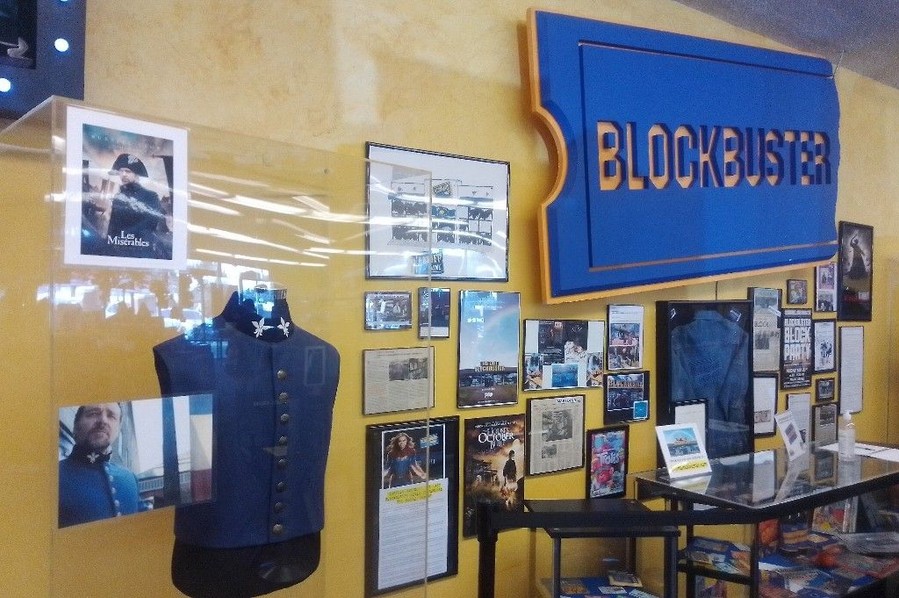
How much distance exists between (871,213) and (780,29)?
1230mm

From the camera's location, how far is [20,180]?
140cm

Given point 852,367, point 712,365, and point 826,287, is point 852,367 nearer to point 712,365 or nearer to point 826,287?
point 826,287

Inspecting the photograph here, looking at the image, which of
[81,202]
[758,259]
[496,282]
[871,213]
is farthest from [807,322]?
[81,202]

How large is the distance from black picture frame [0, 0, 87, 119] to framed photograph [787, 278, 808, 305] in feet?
9.81

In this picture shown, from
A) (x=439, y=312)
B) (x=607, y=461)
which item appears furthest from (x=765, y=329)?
(x=439, y=312)

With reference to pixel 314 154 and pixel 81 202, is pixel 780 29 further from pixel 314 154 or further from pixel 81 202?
pixel 81 202

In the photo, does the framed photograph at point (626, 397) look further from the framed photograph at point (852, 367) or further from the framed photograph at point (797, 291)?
the framed photograph at point (852, 367)

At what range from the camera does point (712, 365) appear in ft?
9.26

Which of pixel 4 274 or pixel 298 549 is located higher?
pixel 4 274

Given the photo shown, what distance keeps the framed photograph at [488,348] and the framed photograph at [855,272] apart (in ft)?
6.99

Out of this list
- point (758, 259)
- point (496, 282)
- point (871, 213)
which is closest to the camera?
point (496, 282)

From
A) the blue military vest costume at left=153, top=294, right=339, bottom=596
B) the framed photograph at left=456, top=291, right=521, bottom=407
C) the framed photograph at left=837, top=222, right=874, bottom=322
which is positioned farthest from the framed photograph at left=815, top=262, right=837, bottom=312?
the blue military vest costume at left=153, top=294, right=339, bottom=596

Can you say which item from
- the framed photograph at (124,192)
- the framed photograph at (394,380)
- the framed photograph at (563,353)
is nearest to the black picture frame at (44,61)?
the framed photograph at (124,192)

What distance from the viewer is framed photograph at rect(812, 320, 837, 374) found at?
3.33m
